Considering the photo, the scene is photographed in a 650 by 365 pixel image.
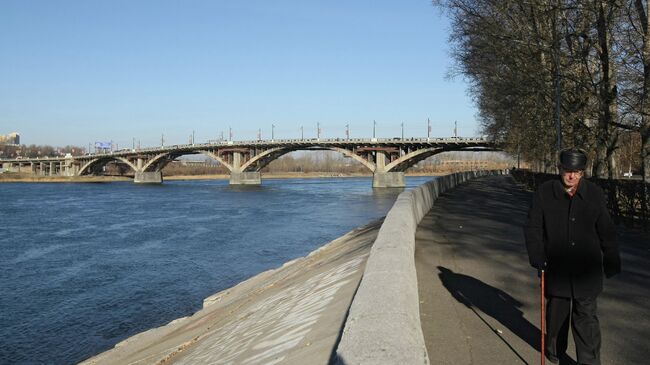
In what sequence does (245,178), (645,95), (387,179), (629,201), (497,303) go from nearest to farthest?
(497,303) → (629,201) → (645,95) → (387,179) → (245,178)

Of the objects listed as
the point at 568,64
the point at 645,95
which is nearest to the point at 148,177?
the point at 568,64

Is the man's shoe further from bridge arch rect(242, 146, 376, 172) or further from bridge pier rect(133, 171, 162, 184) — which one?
bridge pier rect(133, 171, 162, 184)

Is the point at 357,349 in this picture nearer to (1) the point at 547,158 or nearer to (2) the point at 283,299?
(2) the point at 283,299

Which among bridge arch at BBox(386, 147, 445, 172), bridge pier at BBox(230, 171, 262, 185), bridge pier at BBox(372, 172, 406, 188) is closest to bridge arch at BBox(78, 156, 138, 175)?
bridge pier at BBox(230, 171, 262, 185)

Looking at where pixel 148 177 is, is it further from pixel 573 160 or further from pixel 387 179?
pixel 573 160

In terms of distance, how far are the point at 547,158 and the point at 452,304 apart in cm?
3170

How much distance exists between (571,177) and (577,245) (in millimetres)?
538

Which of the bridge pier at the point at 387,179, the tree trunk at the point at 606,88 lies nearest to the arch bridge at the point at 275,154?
the bridge pier at the point at 387,179

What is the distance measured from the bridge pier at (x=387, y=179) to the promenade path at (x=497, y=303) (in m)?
62.6

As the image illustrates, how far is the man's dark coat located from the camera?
4.34m

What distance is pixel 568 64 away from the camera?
68.3 feet

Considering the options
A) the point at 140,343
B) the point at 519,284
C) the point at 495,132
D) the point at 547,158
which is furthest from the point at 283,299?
the point at 495,132

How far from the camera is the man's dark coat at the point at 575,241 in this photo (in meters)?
4.34

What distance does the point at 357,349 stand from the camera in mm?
3291
